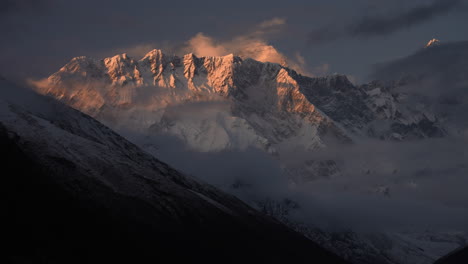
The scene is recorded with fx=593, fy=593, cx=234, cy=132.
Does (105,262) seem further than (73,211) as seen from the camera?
No

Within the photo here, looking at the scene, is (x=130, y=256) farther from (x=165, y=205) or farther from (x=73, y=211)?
(x=165, y=205)

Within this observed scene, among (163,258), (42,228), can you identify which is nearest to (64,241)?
(42,228)

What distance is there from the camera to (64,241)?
14762 cm

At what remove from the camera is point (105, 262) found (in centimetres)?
14938

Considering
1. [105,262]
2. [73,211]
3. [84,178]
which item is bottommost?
[105,262]

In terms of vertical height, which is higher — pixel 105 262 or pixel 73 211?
Result: pixel 73 211

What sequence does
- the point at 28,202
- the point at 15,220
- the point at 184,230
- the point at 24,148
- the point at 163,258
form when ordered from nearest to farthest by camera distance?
the point at 15,220 < the point at 28,202 < the point at 163,258 < the point at 24,148 < the point at 184,230

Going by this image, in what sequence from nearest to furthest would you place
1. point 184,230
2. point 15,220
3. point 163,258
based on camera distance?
point 15,220
point 163,258
point 184,230

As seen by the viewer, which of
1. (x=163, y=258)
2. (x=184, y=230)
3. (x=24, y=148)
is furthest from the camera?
(x=184, y=230)

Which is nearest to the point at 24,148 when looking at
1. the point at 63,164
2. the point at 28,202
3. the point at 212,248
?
the point at 63,164

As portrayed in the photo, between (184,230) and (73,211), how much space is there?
4451 cm

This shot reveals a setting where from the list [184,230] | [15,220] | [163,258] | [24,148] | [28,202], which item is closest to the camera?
[15,220]

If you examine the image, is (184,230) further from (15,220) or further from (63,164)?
(15,220)

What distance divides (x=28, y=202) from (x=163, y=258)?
3923 centimetres
